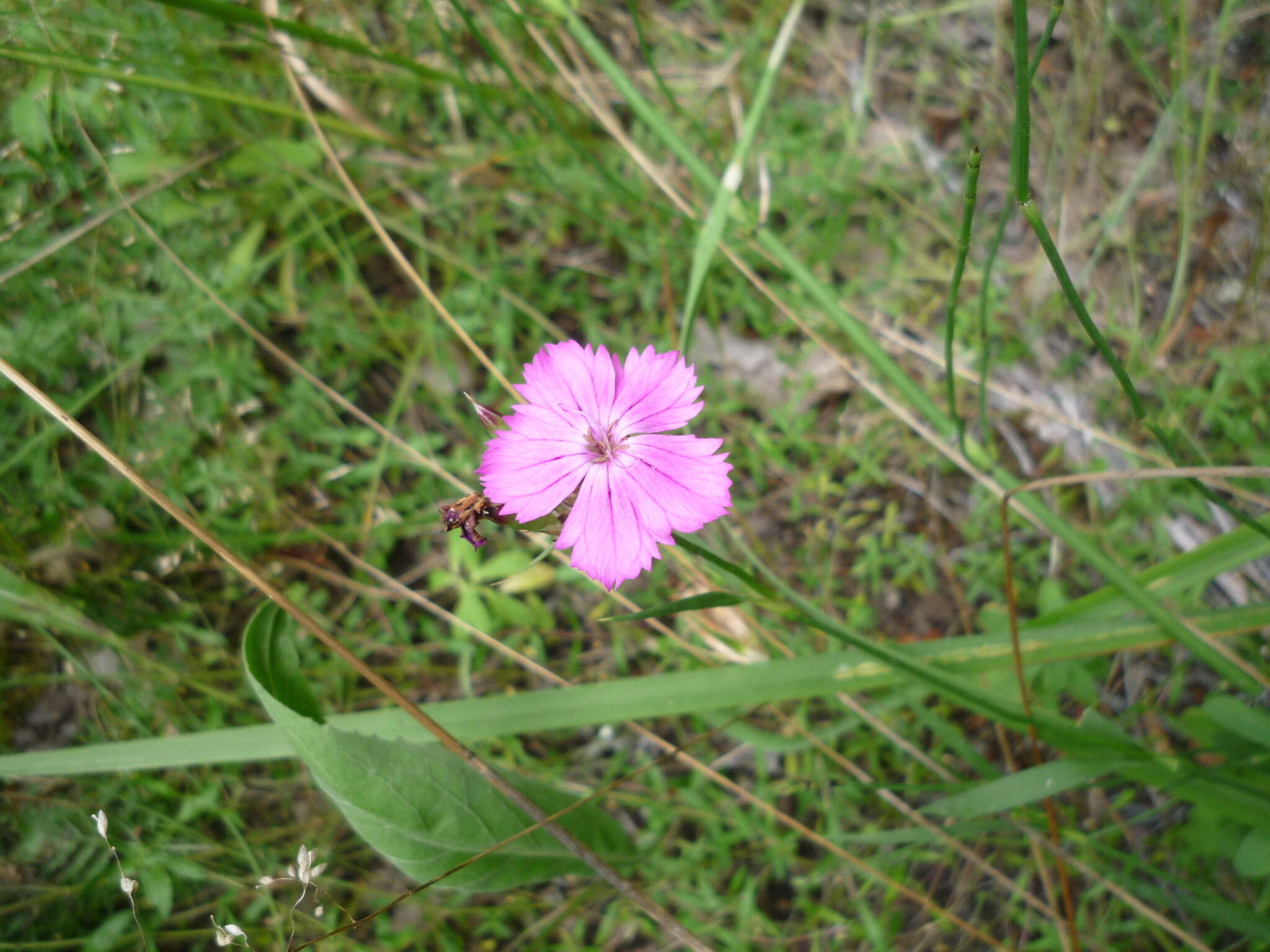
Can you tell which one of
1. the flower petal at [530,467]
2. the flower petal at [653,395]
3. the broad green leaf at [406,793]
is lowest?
the broad green leaf at [406,793]

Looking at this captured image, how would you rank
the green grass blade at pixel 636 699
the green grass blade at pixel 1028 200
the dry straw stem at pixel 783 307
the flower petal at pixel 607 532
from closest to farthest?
the green grass blade at pixel 1028 200 → the flower petal at pixel 607 532 → the green grass blade at pixel 636 699 → the dry straw stem at pixel 783 307

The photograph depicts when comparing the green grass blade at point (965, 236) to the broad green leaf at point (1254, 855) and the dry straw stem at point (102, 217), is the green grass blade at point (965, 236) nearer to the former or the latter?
the broad green leaf at point (1254, 855)

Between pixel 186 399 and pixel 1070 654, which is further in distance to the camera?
pixel 186 399

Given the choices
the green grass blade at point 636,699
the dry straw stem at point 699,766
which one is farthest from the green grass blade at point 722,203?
the green grass blade at point 636,699

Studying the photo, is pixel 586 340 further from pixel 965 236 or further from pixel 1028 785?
pixel 1028 785

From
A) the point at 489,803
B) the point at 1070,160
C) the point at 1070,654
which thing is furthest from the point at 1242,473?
the point at 1070,160

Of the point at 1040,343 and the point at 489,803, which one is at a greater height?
the point at 1040,343

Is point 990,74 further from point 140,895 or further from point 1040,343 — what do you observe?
point 140,895

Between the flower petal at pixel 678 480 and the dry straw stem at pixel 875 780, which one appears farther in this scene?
the dry straw stem at pixel 875 780

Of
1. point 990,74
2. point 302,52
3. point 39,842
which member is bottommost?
point 39,842
